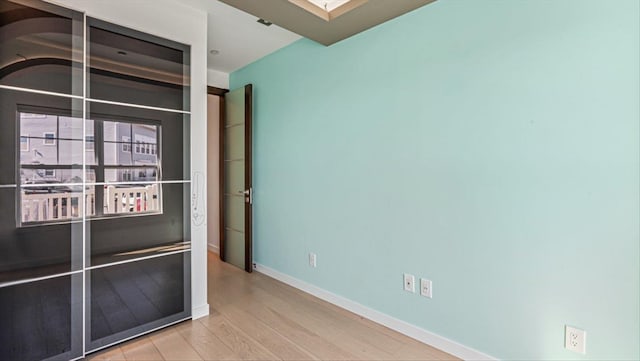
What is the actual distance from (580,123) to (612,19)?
53 cm

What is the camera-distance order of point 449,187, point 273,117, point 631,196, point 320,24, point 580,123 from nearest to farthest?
1. point 631,196
2. point 580,123
3. point 449,187
4. point 320,24
5. point 273,117

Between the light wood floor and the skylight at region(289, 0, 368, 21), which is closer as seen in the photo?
the light wood floor

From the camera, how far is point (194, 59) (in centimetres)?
256

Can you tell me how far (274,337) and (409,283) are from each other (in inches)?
44.9

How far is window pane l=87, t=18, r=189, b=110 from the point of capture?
6.99 feet

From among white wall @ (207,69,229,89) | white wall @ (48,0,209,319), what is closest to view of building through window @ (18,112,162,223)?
white wall @ (48,0,209,319)

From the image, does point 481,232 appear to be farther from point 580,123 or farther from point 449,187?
point 580,123

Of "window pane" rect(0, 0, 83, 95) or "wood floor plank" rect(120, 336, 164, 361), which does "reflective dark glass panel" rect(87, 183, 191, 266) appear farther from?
"window pane" rect(0, 0, 83, 95)

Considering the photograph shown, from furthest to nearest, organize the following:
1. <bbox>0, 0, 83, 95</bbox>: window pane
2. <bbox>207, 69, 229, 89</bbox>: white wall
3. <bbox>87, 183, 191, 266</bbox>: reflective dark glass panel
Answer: <bbox>207, 69, 229, 89</bbox>: white wall, <bbox>87, 183, 191, 266</bbox>: reflective dark glass panel, <bbox>0, 0, 83, 95</bbox>: window pane

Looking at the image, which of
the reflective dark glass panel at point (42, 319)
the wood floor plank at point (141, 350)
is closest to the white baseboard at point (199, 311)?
the wood floor plank at point (141, 350)

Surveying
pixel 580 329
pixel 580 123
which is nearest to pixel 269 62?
pixel 580 123

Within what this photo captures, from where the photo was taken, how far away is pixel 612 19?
1.54 meters

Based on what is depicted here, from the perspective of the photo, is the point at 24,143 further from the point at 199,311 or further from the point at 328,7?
the point at 328,7

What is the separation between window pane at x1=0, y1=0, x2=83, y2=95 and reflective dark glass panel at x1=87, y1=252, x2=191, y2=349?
1.31m
